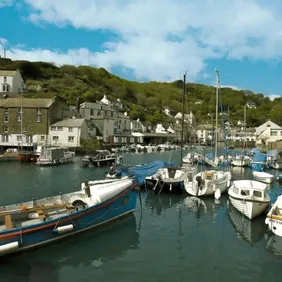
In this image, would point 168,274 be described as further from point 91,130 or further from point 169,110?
point 169,110

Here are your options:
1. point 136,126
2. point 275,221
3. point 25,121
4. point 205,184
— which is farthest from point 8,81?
point 275,221

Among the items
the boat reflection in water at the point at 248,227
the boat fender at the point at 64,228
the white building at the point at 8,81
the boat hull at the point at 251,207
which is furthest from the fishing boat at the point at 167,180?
the white building at the point at 8,81

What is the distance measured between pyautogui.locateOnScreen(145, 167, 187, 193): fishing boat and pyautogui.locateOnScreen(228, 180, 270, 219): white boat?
27.4 ft

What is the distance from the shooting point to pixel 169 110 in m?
188

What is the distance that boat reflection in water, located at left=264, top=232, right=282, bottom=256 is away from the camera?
54.2 feet

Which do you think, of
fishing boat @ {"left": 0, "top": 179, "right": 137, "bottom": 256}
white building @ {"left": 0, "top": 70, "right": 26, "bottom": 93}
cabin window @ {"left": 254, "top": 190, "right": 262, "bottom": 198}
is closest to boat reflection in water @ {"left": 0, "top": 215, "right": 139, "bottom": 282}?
fishing boat @ {"left": 0, "top": 179, "right": 137, "bottom": 256}

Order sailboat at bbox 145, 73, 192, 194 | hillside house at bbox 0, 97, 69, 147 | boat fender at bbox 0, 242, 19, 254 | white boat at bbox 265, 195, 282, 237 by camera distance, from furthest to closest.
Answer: hillside house at bbox 0, 97, 69, 147
sailboat at bbox 145, 73, 192, 194
white boat at bbox 265, 195, 282, 237
boat fender at bbox 0, 242, 19, 254

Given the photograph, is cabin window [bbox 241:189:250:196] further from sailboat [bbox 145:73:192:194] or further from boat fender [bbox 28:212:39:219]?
boat fender [bbox 28:212:39:219]

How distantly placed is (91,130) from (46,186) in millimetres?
49465

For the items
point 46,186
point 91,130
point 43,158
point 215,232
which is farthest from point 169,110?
point 215,232

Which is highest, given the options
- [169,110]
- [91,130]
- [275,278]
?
[169,110]

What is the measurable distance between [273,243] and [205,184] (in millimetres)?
11179

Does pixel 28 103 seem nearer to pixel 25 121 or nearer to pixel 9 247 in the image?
pixel 25 121

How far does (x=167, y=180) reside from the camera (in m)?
30.6
